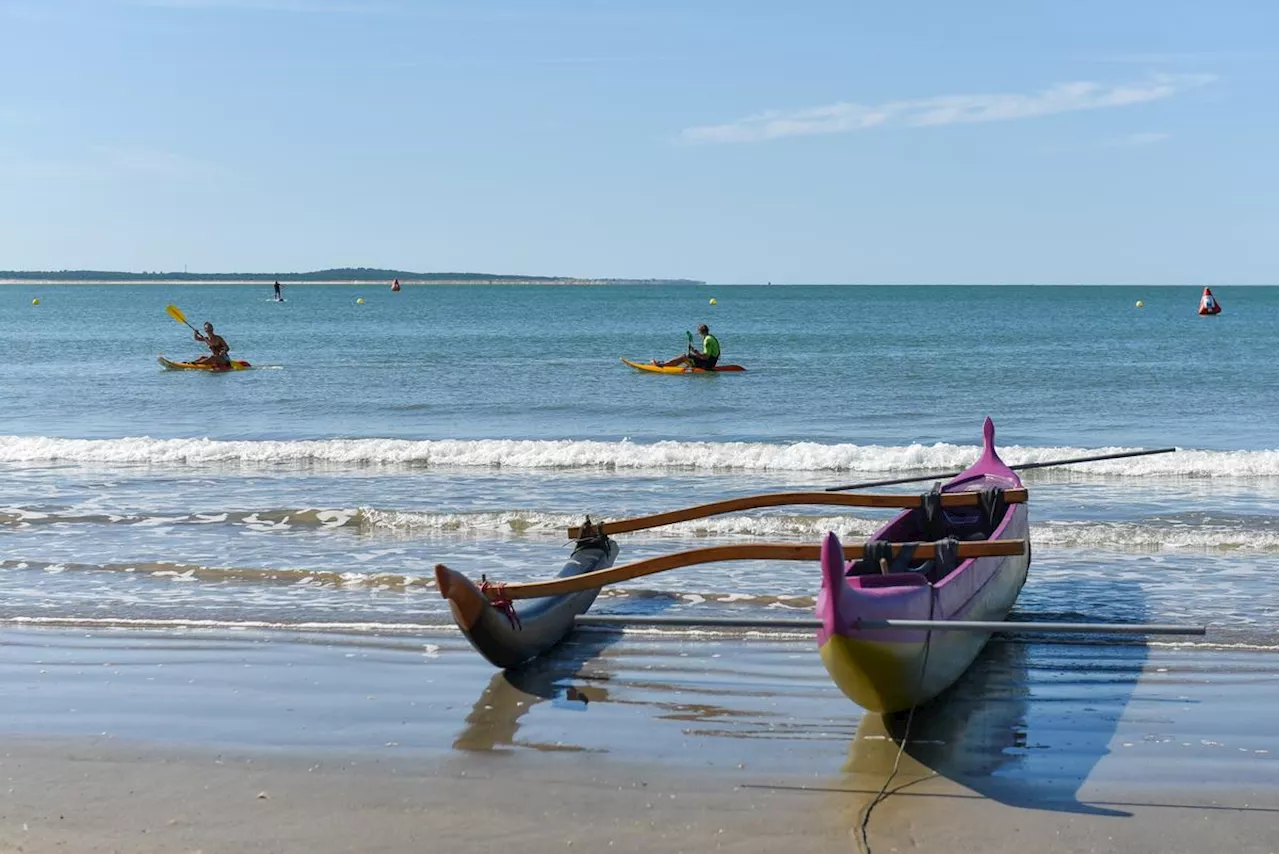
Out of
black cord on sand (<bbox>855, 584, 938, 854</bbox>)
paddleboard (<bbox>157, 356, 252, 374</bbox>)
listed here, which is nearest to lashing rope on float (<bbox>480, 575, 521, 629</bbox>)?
black cord on sand (<bbox>855, 584, 938, 854</bbox>)

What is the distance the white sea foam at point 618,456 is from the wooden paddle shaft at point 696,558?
31.3 ft

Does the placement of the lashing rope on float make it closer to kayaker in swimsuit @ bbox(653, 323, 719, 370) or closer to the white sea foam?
the white sea foam

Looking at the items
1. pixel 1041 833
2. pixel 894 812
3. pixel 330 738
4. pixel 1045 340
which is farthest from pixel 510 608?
pixel 1045 340

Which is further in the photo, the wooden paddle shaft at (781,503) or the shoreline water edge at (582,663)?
the wooden paddle shaft at (781,503)

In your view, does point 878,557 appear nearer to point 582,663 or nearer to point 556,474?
point 582,663

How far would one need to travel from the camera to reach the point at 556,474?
56.5ft

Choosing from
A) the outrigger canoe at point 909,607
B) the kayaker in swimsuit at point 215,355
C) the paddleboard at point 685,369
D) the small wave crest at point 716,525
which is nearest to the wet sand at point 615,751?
the outrigger canoe at point 909,607

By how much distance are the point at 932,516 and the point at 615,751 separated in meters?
3.59

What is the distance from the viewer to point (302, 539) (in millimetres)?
12609

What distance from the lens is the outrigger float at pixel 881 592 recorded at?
6.15 metres

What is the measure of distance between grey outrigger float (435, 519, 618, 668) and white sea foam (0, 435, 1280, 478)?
28.3ft

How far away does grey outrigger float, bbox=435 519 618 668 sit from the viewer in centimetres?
739

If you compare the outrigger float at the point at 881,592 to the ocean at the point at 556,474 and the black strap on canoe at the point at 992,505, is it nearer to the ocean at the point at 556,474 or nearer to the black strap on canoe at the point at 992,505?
the black strap on canoe at the point at 992,505

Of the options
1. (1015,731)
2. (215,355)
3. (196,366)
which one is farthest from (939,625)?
(196,366)
